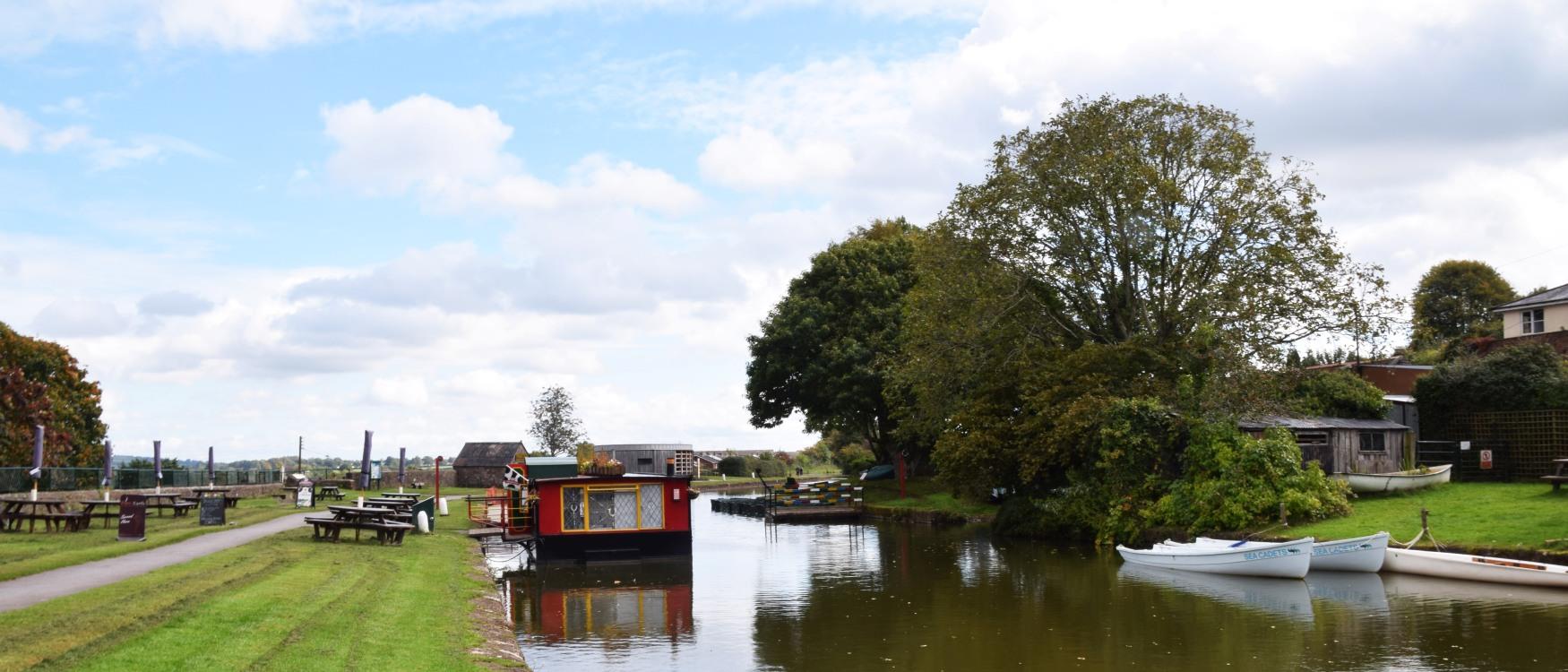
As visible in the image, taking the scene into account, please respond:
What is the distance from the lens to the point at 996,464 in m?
36.4

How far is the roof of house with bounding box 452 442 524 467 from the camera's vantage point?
7156 cm

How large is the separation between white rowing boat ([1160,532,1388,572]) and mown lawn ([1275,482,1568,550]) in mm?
1776

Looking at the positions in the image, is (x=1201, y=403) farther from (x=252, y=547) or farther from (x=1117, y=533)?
(x=252, y=547)

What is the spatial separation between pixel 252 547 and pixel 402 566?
350 centimetres

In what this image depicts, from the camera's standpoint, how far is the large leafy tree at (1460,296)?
246ft

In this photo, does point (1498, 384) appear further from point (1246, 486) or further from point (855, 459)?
point (855, 459)

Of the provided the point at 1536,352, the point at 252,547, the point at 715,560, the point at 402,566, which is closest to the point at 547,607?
the point at 402,566

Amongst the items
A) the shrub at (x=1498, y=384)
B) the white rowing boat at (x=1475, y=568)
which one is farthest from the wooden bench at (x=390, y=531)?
the shrub at (x=1498, y=384)

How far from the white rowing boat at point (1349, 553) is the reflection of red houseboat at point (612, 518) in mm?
14054

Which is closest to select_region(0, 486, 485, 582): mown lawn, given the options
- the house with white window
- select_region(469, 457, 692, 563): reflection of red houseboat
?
select_region(469, 457, 692, 563): reflection of red houseboat

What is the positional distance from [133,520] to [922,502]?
3149 centimetres

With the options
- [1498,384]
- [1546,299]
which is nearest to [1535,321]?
[1546,299]

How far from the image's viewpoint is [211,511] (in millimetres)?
30156

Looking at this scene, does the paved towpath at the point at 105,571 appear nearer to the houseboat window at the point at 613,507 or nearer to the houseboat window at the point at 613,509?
the houseboat window at the point at 613,507
